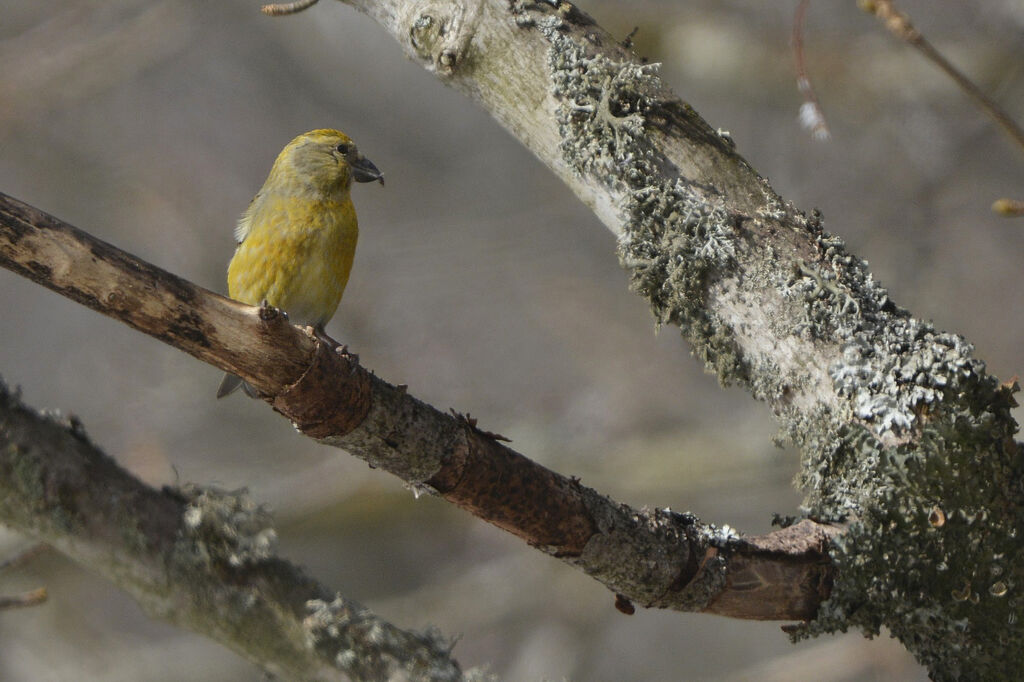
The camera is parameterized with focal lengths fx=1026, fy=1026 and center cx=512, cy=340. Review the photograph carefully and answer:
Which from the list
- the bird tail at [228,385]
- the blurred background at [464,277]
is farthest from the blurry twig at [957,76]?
the blurred background at [464,277]

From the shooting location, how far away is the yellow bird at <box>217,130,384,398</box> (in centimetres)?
373

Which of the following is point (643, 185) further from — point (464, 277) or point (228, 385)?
point (464, 277)

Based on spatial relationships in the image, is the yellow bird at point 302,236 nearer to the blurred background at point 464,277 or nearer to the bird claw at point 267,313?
the bird claw at point 267,313

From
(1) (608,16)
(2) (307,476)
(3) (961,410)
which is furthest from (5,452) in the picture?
(1) (608,16)

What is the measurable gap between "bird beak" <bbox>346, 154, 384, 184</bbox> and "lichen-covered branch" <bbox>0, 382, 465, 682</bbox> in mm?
1650

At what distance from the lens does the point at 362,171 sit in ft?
13.4

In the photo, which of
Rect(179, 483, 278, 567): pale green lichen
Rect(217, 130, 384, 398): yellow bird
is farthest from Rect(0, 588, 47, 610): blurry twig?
Rect(217, 130, 384, 398): yellow bird

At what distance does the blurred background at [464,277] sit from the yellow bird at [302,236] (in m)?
1.96

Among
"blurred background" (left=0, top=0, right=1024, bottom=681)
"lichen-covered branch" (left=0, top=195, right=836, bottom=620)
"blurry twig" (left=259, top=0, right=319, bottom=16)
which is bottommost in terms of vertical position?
"lichen-covered branch" (left=0, top=195, right=836, bottom=620)

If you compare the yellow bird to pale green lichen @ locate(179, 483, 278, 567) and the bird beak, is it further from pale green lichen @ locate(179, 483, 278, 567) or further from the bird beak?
pale green lichen @ locate(179, 483, 278, 567)

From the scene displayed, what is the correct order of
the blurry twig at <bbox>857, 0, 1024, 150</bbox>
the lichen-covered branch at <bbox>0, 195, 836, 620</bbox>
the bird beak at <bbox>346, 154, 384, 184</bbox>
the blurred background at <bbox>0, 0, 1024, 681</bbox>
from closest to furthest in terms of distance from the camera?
the blurry twig at <bbox>857, 0, 1024, 150</bbox> < the lichen-covered branch at <bbox>0, 195, 836, 620</bbox> < the bird beak at <bbox>346, 154, 384, 184</bbox> < the blurred background at <bbox>0, 0, 1024, 681</bbox>

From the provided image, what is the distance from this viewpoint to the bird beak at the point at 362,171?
4066mm

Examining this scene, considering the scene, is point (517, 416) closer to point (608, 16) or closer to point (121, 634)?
point (608, 16)

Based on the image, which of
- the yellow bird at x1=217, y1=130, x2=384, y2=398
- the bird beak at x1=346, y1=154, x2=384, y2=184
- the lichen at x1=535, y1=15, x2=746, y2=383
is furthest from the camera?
the bird beak at x1=346, y1=154, x2=384, y2=184
